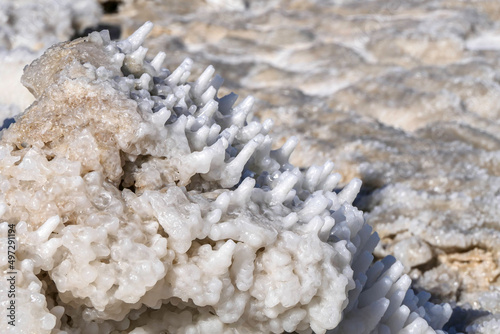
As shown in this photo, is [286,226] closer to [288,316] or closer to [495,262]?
[288,316]

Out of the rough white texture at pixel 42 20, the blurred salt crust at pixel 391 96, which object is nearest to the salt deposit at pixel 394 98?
the blurred salt crust at pixel 391 96

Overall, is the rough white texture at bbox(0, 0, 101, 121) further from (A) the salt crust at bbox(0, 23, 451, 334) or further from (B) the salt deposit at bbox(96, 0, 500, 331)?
(A) the salt crust at bbox(0, 23, 451, 334)

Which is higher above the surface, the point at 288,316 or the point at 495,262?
the point at 288,316

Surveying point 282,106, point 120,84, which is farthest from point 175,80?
point 282,106

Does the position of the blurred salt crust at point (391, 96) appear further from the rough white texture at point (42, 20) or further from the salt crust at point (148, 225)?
the salt crust at point (148, 225)

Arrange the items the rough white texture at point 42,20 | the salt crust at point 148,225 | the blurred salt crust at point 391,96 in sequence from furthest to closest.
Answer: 1. the rough white texture at point 42,20
2. the blurred salt crust at point 391,96
3. the salt crust at point 148,225

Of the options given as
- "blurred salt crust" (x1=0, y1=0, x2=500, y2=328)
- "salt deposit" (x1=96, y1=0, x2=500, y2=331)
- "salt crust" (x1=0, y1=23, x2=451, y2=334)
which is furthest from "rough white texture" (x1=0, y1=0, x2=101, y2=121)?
"salt crust" (x1=0, y1=23, x2=451, y2=334)
